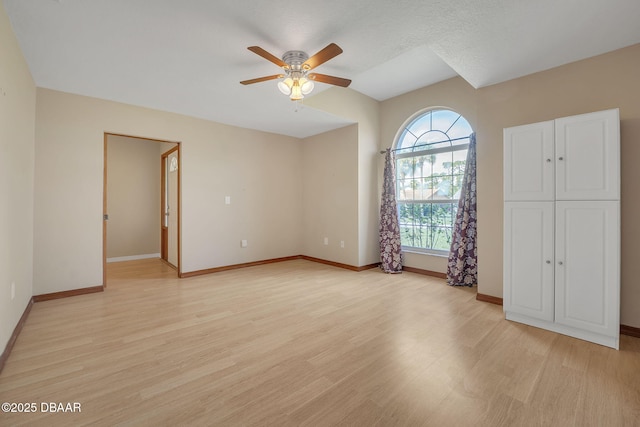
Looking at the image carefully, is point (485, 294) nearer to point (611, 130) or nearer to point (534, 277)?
point (534, 277)

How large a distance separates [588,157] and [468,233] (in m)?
1.77

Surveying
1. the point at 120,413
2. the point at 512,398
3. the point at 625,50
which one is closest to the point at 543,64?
the point at 625,50

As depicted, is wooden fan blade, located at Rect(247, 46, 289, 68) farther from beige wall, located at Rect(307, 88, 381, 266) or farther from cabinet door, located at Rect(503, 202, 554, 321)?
cabinet door, located at Rect(503, 202, 554, 321)

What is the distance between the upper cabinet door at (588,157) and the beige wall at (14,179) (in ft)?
14.7

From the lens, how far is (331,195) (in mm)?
5293

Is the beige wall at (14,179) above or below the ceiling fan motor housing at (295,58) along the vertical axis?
below

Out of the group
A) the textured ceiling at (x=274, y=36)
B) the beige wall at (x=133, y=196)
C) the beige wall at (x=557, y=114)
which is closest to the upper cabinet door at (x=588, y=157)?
the beige wall at (x=557, y=114)

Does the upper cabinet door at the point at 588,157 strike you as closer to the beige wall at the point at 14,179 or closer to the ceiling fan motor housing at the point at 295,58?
the ceiling fan motor housing at the point at 295,58

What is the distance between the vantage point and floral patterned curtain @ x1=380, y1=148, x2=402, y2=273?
470cm

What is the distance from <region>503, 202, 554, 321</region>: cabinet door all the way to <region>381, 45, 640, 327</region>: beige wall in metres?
0.46

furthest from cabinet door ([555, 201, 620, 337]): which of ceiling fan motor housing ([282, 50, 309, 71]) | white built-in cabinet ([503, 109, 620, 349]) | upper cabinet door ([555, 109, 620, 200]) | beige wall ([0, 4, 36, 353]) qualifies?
beige wall ([0, 4, 36, 353])

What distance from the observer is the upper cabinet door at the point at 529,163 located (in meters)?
2.53

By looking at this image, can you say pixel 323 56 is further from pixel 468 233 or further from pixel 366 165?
pixel 468 233

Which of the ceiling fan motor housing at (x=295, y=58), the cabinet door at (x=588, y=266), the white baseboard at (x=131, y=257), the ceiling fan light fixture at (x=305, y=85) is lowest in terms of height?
the white baseboard at (x=131, y=257)
